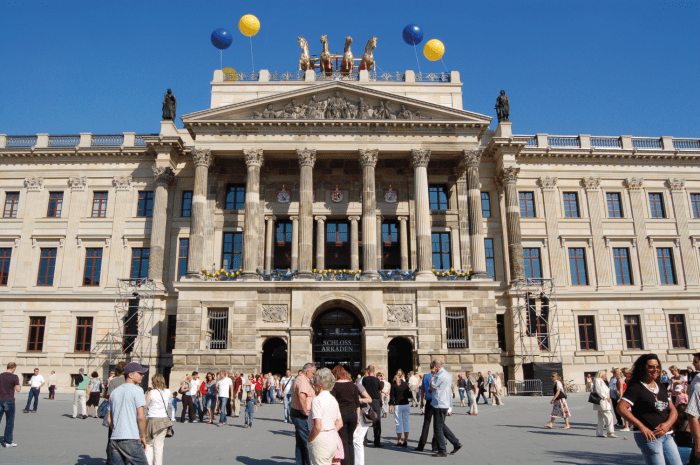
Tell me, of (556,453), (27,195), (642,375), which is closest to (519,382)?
(556,453)

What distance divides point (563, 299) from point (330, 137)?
67.0 ft

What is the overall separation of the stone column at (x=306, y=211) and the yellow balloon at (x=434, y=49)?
491 inches

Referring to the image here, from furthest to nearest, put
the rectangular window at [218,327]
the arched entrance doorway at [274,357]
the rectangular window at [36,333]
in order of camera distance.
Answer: the rectangular window at [36,333]
the arched entrance doorway at [274,357]
the rectangular window at [218,327]

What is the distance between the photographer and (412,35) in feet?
134

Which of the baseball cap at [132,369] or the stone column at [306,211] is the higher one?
the stone column at [306,211]

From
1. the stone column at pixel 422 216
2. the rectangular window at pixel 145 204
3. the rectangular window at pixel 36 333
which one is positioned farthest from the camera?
the rectangular window at pixel 145 204

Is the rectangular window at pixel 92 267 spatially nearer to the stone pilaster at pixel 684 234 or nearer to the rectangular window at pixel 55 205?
the rectangular window at pixel 55 205

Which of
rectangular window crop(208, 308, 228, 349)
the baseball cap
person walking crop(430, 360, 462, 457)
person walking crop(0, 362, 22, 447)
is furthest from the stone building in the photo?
the baseball cap

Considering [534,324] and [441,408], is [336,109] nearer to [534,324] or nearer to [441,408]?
[534,324]

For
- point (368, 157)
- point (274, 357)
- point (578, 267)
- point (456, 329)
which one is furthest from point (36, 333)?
point (578, 267)

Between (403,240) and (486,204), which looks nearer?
(403,240)

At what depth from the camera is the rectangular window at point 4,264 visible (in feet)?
130

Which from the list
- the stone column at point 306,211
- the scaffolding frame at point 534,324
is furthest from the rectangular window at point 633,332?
the stone column at point 306,211

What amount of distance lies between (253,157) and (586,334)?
26.9 metres
